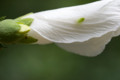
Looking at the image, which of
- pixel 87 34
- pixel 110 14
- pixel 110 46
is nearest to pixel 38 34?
pixel 87 34

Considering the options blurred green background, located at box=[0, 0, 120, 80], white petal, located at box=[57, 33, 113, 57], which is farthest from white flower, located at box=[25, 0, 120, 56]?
blurred green background, located at box=[0, 0, 120, 80]

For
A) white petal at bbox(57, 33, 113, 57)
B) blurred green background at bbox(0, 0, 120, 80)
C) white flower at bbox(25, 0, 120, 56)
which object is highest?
white flower at bbox(25, 0, 120, 56)

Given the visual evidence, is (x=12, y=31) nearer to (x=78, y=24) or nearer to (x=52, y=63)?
(x=78, y=24)

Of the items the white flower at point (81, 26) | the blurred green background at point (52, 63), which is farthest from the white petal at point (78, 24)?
the blurred green background at point (52, 63)

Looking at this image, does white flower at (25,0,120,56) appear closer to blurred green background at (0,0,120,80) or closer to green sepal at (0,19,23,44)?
green sepal at (0,19,23,44)

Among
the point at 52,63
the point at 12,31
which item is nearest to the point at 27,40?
the point at 12,31

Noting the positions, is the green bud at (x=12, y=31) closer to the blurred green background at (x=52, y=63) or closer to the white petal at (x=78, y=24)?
the white petal at (x=78, y=24)
